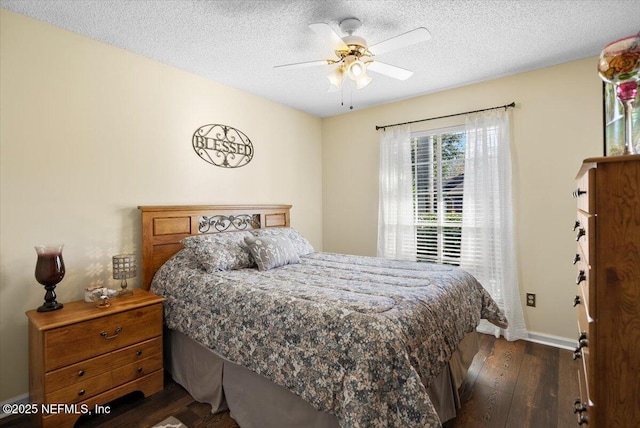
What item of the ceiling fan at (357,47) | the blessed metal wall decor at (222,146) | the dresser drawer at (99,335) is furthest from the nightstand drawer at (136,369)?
the ceiling fan at (357,47)

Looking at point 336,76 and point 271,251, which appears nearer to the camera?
point 336,76

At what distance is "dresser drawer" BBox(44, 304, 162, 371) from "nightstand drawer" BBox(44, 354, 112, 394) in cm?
3

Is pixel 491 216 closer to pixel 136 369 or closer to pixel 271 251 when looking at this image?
pixel 271 251

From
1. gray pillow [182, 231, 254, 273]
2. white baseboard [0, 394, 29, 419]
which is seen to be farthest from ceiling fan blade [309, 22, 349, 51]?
white baseboard [0, 394, 29, 419]

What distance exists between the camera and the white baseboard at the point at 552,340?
286 cm

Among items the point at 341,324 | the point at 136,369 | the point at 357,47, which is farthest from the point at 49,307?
the point at 357,47

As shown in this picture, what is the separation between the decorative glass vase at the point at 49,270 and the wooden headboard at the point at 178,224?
2.06 feet

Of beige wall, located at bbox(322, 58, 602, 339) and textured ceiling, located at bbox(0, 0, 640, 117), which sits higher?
textured ceiling, located at bbox(0, 0, 640, 117)

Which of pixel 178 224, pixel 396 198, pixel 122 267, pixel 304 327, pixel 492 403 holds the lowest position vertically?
pixel 492 403

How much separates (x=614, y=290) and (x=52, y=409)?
2761 millimetres

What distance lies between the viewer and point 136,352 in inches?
84.1

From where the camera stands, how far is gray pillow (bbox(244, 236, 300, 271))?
267cm

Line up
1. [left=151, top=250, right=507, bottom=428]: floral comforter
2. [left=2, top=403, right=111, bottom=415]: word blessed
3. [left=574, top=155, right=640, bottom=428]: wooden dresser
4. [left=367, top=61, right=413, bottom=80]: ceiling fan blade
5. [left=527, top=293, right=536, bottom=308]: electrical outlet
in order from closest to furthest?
[left=574, top=155, right=640, bottom=428]: wooden dresser, [left=151, top=250, right=507, bottom=428]: floral comforter, [left=2, top=403, right=111, bottom=415]: word blessed, [left=367, top=61, right=413, bottom=80]: ceiling fan blade, [left=527, top=293, right=536, bottom=308]: electrical outlet

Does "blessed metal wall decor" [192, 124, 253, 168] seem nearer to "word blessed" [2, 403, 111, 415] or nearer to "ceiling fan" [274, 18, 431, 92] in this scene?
"ceiling fan" [274, 18, 431, 92]
